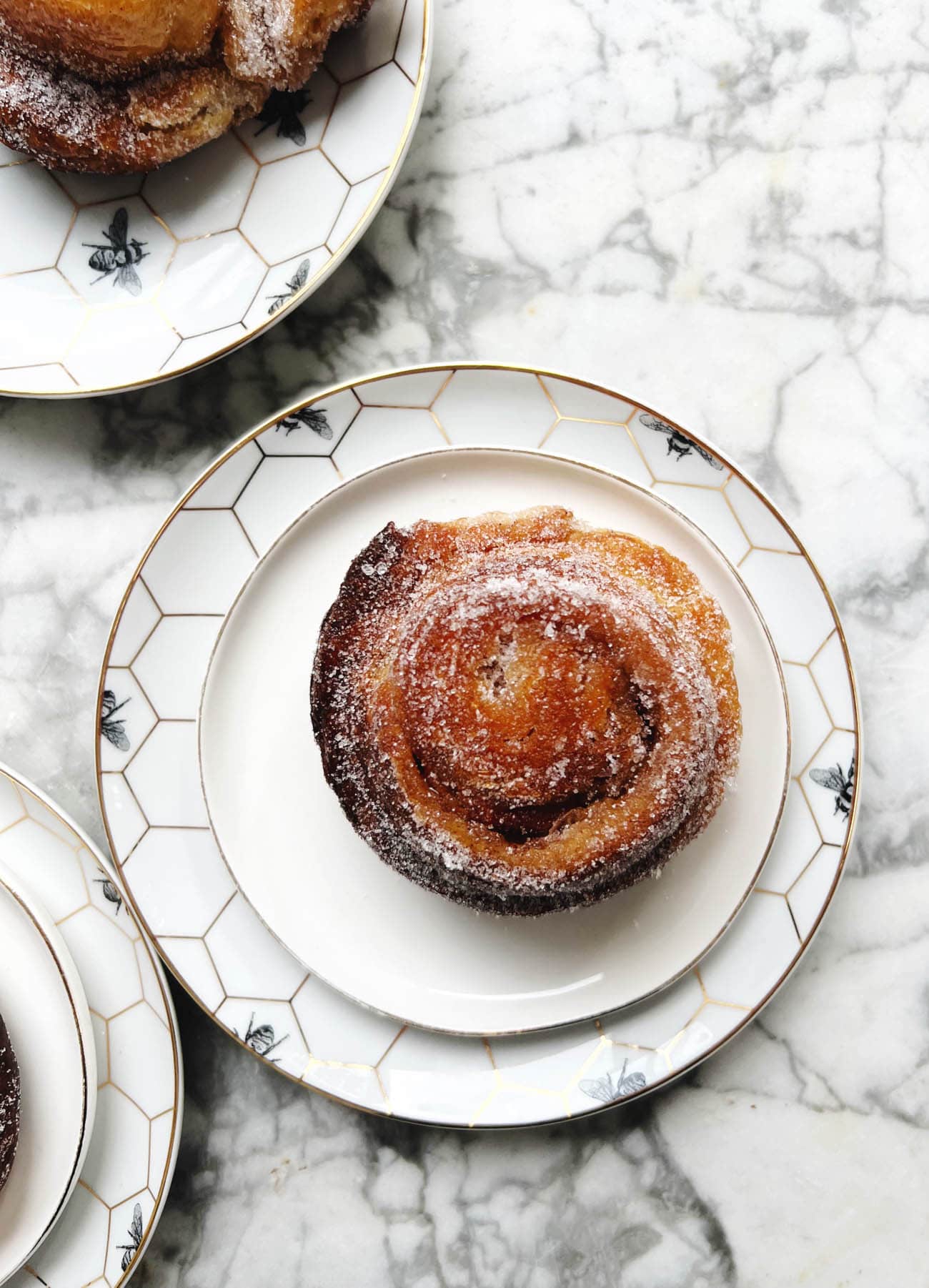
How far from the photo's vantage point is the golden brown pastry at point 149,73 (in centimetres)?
152

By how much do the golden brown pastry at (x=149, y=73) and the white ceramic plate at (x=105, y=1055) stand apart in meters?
1.04

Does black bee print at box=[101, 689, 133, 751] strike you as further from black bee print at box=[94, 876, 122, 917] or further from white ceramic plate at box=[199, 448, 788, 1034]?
black bee print at box=[94, 876, 122, 917]

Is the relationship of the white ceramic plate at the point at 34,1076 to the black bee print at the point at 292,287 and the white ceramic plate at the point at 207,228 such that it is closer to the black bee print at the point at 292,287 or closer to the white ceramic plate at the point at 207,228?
the white ceramic plate at the point at 207,228

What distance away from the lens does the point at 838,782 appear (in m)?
1.64

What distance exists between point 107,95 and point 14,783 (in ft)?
3.70

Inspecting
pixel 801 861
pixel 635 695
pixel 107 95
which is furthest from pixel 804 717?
pixel 107 95

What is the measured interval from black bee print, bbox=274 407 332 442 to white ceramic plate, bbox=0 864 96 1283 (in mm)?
879

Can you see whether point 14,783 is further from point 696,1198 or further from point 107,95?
point 696,1198

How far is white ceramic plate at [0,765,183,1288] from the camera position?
5.70ft

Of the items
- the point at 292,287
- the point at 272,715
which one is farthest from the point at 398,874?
the point at 292,287

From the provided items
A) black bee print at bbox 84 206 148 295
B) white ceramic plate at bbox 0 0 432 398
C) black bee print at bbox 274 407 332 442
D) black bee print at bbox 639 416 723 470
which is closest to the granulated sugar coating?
black bee print at bbox 639 416 723 470

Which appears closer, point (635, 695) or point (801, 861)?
point (635, 695)

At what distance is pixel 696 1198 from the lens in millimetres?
1847

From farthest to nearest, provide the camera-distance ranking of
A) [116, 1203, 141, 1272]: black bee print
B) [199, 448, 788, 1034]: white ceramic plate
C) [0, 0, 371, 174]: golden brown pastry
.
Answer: [116, 1203, 141, 1272]: black bee print, [199, 448, 788, 1034]: white ceramic plate, [0, 0, 371, 174]: golden brown pastry
